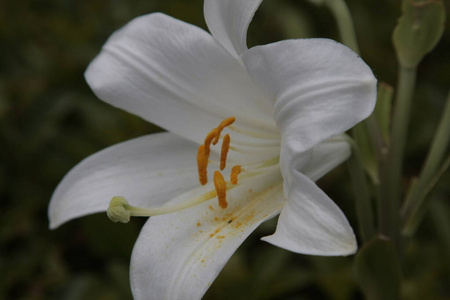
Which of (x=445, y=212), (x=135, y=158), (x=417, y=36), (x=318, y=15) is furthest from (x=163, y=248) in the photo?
(x=318, y=15)

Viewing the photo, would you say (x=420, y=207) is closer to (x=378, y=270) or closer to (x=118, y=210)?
(x=378, y=270)

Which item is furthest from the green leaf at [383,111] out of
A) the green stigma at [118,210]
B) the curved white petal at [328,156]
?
the green stigma at [118,210]

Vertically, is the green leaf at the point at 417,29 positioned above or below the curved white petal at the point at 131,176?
above

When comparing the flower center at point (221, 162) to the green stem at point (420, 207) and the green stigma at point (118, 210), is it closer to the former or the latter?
the green stigma at point (118, 210)

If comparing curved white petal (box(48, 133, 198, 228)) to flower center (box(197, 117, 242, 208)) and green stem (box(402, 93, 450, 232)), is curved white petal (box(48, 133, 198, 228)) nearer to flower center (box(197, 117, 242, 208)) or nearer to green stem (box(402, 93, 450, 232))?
flower center (box(197, 117, 242, 208))

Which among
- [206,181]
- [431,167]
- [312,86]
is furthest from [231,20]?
[431,167]
